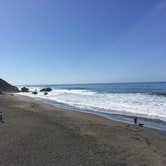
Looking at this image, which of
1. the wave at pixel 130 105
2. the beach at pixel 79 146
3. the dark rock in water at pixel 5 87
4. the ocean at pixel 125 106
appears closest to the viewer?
the beach at pixel 79 146

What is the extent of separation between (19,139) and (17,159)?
103 inches

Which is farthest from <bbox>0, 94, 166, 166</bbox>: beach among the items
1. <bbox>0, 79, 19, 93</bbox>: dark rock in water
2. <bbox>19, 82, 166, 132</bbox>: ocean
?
<bbox>0, 79, 19, 93</bbox>: dark rock in water

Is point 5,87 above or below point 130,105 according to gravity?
above

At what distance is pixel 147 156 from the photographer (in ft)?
28.2

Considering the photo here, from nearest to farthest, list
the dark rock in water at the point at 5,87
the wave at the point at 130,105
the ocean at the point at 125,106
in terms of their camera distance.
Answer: the ocean at the point at 125,106 → the wave at the point at 130,105 → the dark rock in water at the point at 5,87

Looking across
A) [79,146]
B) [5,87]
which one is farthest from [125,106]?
[5,87]

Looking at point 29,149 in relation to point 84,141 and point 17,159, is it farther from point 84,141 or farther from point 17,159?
point 84,141

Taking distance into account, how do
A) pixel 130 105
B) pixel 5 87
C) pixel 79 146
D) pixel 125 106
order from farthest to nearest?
pixel 5 87 < pixel 130 105 < pixel 125 106 < pixel 79 146

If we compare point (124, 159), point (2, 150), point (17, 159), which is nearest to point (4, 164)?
point (17, 159)

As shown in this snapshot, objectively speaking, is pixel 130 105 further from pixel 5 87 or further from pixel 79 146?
pixel 5 87

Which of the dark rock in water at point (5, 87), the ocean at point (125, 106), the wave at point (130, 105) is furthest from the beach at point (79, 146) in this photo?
the dark rock in water at point (5, 87)

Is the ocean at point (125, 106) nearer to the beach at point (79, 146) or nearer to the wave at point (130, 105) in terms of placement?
the wave at point (130, 105)

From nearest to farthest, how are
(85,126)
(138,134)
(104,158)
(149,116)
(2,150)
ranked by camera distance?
(104,158) < (2,150) < (138,134) < (85,126) < (149,116)

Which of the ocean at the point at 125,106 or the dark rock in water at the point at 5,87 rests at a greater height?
the dark rock in water at the point at 5,87
